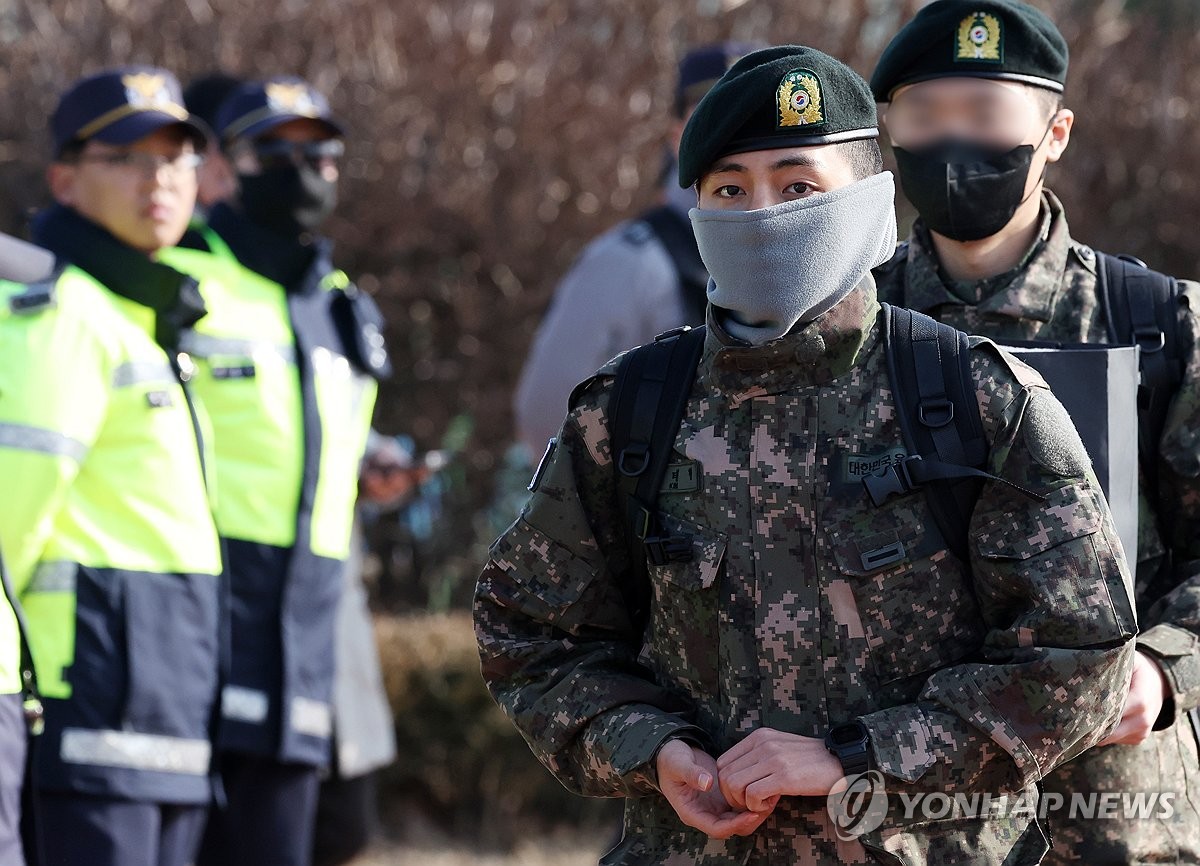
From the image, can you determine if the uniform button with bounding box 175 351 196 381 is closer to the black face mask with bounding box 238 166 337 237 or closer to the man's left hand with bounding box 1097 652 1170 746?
the black face mask with bounding box 238 166 337 237

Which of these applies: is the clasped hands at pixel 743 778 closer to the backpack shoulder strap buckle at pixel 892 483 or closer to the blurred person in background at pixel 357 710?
the backpack shoulder strap buckle at pixel 892 483

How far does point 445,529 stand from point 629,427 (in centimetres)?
581

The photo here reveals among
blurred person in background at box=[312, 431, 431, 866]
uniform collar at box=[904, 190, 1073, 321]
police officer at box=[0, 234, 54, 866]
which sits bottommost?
blurred person in background at box=[312, 431, 431, 866]

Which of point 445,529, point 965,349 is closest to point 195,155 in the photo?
point 965,349

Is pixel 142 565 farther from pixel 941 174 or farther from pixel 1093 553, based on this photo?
pixel 1093 553

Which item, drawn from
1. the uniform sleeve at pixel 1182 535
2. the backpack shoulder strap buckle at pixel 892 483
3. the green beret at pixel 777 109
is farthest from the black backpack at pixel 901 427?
the uniform sleeve at pixel 1182 535

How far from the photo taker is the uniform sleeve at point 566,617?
253cm

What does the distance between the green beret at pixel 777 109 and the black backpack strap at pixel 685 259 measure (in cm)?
222

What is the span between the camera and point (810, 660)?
2418 millimetres

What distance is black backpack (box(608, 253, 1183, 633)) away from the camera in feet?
7.82

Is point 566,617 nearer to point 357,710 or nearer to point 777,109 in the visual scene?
point 777,109

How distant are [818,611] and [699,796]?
1.02 ft

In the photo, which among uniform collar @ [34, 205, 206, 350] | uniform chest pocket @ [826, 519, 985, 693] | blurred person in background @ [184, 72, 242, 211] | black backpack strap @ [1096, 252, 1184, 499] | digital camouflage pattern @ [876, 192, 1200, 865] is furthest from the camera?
blurred person in background @ [184, 72, 242, 211]

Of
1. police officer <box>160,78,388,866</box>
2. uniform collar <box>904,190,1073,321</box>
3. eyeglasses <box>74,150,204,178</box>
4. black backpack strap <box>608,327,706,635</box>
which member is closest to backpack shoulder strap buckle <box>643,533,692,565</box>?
black backpack strap <box>608,327,706,635</box>
